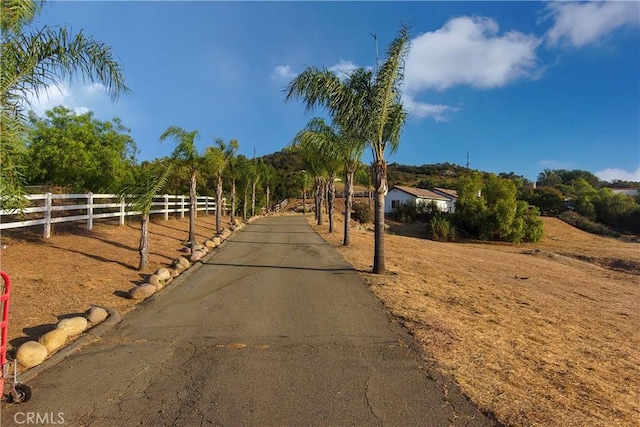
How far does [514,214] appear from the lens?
36625 mm

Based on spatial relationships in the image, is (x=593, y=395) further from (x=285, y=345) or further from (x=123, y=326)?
(x=123, y=326)

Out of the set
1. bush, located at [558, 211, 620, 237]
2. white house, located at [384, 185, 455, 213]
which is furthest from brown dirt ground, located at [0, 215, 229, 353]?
bush, located at [558, 211, 620, 237]

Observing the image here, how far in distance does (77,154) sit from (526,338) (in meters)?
20.6

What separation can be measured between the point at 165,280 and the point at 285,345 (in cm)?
528

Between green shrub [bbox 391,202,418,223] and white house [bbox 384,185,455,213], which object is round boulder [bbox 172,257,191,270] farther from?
white house [bbox 384,185,455,213]

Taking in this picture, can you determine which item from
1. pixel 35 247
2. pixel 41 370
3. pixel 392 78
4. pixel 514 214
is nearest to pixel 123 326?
pixel 41 370

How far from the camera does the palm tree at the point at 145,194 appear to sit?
10.6 metres

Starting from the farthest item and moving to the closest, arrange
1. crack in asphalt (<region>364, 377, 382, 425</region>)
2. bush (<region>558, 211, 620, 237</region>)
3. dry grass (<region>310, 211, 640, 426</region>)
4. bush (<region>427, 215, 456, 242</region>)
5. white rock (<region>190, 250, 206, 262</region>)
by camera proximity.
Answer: bush (<region>558, 211, 620, 237</region>)
bush (<region>427, 215, 456, 242</region>)
white rock (<region>190, 250, 206, 262</region>)
dry grass (<region>310, 211, 640, 426</region>)
crack in asphalt (<region>364, 377, 382, 425</region>)

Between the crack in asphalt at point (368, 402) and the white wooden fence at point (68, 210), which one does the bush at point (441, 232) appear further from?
the crack in asphalt at point (368, 402)

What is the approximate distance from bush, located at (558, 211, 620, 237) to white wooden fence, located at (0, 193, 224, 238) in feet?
160

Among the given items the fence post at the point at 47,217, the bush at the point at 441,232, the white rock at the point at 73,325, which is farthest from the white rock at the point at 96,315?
the bush at the point at 441,232

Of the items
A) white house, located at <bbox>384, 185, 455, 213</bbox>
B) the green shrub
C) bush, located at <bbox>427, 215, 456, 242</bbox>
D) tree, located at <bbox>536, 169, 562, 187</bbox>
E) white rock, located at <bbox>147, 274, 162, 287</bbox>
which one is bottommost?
bush, located at <bbox>427, 215, 456, 242</bbox>

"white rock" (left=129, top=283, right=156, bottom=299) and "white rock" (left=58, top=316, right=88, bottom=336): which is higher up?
"white rock" (left=58, top=316, right=88, bottom=336)

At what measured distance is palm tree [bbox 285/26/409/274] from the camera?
431 inches
